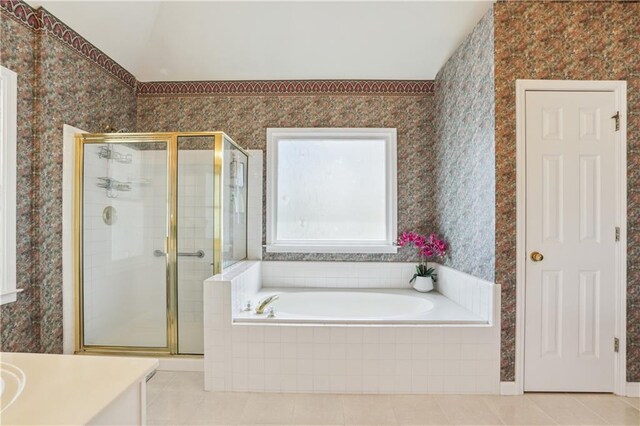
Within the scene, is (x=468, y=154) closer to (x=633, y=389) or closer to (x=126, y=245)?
(x=633, y=389)

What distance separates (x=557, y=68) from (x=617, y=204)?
3.36 ft

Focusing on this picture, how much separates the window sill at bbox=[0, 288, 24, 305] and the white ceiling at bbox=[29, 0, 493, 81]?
1.96 metres

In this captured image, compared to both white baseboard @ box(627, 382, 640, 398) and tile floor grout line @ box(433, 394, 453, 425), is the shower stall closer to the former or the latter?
tile floor grout line @ box(433, 394, 453, 425)

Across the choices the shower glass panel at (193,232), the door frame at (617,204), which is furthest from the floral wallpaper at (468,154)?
the shower glass panel at (193,232)

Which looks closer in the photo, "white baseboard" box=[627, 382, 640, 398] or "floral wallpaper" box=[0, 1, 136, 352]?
"floral wallpaper" box=[0, 1, 136, 352]

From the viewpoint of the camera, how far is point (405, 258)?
3.60m

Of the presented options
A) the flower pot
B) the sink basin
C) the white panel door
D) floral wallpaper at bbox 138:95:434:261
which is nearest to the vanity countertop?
the sink basin

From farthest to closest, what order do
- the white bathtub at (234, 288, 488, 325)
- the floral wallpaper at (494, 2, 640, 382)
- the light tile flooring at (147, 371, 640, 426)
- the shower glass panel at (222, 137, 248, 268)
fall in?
the white bathtub at (234, 288, 488, 325) < the shower glass panel at (222, 137, 248, 268) < the floral wallpaper at (494, 2, 640, 382) < the light tile flooring at (147, 371, 640, 426)

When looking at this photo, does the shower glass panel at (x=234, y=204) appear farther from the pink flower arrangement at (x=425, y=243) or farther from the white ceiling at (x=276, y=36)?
the pink flower arrangement at (x=425, y=243)

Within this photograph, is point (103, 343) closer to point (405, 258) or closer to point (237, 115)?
point (237, 115)

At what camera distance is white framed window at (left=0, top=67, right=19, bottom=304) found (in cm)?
220

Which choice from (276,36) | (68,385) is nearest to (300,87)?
(276,36)

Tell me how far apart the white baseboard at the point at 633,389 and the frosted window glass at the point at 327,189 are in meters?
2.26

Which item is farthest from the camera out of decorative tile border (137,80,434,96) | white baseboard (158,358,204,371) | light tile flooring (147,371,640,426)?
decorative tile border (137,80,434,96)
